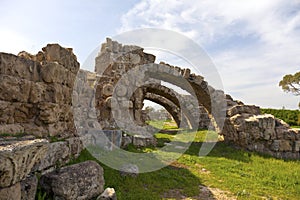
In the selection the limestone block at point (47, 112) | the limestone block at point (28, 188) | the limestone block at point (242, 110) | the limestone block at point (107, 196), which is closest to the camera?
the limestone block at point (28, 188)

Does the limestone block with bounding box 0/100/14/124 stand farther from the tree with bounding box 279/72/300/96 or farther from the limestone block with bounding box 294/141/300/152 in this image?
the tree with bounding box 279/72/300/96

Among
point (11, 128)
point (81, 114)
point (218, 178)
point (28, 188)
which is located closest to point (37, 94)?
point (11, 128)

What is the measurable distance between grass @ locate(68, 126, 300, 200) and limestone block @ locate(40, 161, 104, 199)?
2.60 feet

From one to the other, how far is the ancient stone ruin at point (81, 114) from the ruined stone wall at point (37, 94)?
0.6 inches

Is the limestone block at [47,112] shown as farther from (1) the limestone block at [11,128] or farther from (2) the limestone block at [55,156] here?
(2) the limestone block at [55,156]

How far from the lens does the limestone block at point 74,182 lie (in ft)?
9.35

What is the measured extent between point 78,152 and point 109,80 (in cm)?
489

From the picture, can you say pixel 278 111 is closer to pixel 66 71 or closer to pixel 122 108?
pixel 122 108

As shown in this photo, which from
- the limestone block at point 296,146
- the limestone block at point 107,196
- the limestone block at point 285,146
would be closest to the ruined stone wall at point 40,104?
the limestone block at point 107,196

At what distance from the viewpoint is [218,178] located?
6.06 metres

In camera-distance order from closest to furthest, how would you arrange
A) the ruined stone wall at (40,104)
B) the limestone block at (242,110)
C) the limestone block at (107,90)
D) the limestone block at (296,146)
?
the ruined stone wall at (40,104) < the limestone block at (296,146) < the limestone block at (107,90) < the limestone block at (242,110)

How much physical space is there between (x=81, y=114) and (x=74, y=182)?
4258 mm

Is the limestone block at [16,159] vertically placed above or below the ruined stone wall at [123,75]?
below

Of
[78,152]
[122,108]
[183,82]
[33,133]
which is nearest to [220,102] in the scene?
[183,82]
